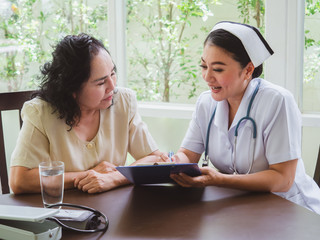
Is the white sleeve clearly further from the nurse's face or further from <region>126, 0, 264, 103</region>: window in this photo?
<region>126, 0, 264, 103</region>: window

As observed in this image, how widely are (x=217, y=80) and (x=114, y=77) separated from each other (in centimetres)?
44

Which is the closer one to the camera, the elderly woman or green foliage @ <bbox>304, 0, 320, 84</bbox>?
the elderly woman

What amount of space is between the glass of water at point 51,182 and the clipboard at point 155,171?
7.7 inches

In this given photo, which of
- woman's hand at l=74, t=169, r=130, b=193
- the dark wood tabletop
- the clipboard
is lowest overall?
the dark wood tabletop

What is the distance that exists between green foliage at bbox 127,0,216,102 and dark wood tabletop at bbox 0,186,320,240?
1.64 metres

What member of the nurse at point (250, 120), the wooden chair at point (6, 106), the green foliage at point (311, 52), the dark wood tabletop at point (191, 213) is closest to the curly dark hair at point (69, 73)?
the wooden chair at point (6, 106)

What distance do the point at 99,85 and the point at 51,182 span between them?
569mm

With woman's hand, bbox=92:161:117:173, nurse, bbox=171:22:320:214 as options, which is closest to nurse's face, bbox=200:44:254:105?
Answer: nurse, bbox=171:22:320:214

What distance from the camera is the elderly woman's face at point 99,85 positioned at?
1884 millimetres

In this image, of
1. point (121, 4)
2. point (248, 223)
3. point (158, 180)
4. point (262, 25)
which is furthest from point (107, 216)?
point (121, 4)

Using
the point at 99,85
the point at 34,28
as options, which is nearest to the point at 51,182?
the point at 99,85

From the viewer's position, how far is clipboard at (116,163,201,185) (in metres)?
1.50

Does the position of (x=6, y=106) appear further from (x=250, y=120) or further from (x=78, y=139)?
(x=250, y=120)

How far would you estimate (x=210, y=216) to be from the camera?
1.38 metres
